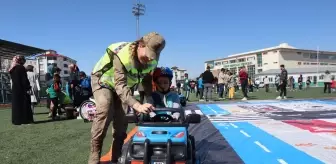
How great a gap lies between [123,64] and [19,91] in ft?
20.6

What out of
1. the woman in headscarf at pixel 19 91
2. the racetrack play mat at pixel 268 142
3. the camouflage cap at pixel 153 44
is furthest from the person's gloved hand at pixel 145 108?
the woman in headscarf at pixel 19 91

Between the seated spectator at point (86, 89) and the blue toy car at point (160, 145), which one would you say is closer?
the blue toy car at point (160, 145)

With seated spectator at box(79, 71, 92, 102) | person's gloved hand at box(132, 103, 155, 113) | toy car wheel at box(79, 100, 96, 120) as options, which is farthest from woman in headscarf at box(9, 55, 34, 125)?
person's gloved hand at box(132, 103, 155, 113)

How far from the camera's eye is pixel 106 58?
3.60 m

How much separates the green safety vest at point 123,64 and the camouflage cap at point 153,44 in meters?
0.21

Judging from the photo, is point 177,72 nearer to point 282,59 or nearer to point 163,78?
point 163,78

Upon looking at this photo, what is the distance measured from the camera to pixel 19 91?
27.5 feet

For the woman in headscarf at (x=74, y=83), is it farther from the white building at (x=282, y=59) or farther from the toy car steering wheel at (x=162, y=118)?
the white building at (x=282, y=59)

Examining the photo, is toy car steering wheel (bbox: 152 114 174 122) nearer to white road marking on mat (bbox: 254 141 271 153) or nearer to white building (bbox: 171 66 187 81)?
white road marking on mat (bbox: 254 141 271 153)

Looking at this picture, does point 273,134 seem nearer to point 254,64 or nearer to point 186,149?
point 186,149

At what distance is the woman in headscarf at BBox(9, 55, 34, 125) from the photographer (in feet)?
27.2

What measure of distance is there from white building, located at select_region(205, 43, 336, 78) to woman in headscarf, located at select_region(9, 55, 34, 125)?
9265 centimetres

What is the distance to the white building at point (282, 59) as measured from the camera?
339 feet

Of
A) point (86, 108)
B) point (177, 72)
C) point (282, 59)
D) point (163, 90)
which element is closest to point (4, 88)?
point (86, 108)
